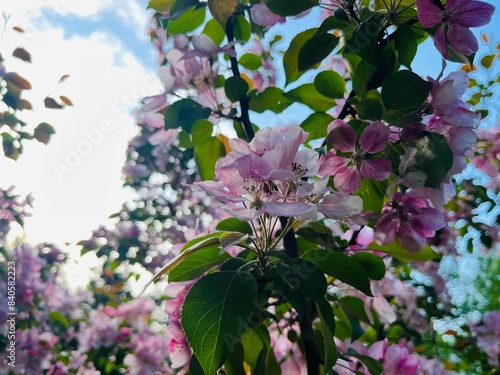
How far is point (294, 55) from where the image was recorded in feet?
2.68

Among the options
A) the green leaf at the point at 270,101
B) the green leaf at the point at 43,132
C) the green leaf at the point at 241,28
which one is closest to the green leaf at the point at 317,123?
the green leaf at the point at 270,101

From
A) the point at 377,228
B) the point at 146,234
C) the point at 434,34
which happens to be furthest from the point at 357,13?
the point at 146,234

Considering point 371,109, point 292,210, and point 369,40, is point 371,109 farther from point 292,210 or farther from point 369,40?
point 292,210

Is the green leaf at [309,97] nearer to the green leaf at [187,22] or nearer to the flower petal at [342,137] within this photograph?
the flower petal at [342,137]

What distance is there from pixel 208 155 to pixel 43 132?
862mm

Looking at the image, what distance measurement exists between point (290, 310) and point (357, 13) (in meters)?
0.57

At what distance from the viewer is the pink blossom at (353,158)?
0.68m

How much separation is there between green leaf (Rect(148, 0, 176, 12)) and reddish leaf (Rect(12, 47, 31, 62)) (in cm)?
Answer: 76

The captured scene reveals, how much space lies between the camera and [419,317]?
6.28 feet

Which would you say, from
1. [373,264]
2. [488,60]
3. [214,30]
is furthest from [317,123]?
[488,60]

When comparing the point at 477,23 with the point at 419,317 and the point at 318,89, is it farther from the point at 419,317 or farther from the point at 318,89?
the point at 419,317

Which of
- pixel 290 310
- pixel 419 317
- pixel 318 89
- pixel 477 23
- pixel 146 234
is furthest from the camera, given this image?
pixel 146 234

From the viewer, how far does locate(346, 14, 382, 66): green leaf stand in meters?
0.68

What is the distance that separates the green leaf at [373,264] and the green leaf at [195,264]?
27 cm
